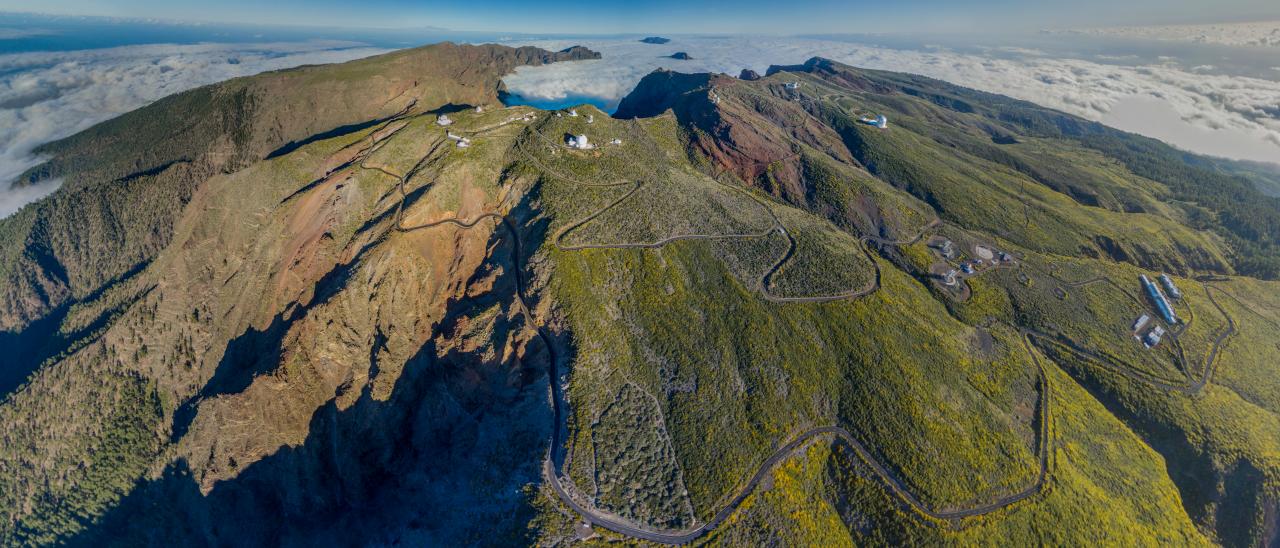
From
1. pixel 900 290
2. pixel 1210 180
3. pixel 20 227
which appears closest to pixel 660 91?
pixel 900 290

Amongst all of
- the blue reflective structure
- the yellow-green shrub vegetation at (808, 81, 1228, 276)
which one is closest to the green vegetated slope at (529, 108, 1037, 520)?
the blue reflective structure

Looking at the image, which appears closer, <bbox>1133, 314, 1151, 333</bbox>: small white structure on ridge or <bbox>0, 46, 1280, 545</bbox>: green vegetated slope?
<bbox>0, 46, 1280, 545</bbox>: green vegetated slope

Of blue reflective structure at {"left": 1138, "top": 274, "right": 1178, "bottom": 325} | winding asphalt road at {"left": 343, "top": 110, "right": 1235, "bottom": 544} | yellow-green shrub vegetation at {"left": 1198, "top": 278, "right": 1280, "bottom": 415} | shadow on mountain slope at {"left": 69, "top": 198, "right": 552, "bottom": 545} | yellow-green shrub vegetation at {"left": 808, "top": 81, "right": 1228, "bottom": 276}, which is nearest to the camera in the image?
winding asphalt road at {"left": 343, "top": 110, "right": 1235, "bottom": 544}

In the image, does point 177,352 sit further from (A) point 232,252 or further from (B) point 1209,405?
(B) point 1209,405

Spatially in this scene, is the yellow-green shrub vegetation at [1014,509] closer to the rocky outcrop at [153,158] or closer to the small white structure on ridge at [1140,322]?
the small white structure on ridge at [1140,322]

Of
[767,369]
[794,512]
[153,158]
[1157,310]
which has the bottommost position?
[794,512]

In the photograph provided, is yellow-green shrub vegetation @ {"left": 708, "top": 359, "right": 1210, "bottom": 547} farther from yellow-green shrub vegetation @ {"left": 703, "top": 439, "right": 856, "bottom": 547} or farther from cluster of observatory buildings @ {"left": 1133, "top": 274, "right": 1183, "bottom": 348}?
cluster of observatory buildings @ {"left": 1133, "top": 274, "right": 1183, "bottom": 348}

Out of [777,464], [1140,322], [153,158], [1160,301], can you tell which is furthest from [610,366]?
[153,158]

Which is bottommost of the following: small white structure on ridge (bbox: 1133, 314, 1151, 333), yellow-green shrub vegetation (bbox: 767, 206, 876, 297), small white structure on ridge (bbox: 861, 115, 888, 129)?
small white structure on ridge (bbox: 1133, 314, 1151, 333)

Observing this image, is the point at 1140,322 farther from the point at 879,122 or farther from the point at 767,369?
the point at 879,122
